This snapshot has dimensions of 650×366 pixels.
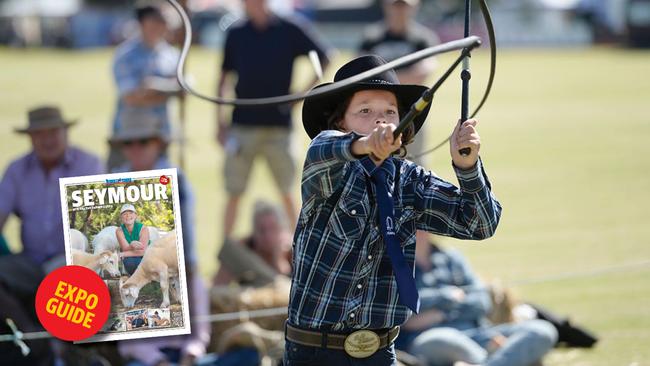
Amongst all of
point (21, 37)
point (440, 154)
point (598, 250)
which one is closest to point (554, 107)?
point (440, 154)

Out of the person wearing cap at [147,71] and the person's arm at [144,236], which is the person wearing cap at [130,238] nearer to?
the person's arm at [144,236]

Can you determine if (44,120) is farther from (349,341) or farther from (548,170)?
(548,170)

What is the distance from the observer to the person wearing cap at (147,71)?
915 centimetres

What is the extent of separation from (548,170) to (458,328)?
8.40m

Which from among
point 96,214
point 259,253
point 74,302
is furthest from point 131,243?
point 259,253

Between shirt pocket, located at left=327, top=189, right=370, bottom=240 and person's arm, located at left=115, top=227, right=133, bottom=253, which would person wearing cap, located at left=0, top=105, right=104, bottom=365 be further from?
shirt pocket, located at left=327, top=189, right=370, bottom=240

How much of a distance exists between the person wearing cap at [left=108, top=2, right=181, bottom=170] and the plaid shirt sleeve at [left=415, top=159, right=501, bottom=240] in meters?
5.39

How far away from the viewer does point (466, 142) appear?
3.62m

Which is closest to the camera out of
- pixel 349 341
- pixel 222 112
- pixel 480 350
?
pixel 349 341

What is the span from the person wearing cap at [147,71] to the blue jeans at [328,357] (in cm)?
544

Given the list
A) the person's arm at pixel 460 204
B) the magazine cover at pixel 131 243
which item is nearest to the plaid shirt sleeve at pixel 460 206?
the person's arm at pixel 460 204

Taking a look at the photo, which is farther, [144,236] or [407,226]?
[407,226]

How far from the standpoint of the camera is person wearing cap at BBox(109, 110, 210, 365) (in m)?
6.26

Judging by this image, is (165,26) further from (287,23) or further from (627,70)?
(627,70)
